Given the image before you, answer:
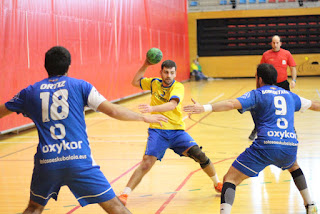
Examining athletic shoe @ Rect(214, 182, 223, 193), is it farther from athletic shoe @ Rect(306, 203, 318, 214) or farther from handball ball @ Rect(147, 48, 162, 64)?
handball ball @ Rect(147, 48, 162, 64)

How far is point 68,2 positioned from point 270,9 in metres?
19.3

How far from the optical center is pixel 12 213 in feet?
18.6

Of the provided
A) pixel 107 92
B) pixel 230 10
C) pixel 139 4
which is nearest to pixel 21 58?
pixel 107 92

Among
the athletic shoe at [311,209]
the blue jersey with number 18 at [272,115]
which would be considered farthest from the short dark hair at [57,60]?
the athletic shoe at [311,209]

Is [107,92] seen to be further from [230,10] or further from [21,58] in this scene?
[230,10]

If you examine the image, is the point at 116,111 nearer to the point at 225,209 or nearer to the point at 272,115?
the point at 225,209

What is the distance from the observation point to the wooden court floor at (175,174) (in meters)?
5.77

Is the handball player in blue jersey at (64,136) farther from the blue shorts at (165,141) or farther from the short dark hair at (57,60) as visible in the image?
the blue shorts at (165,141)

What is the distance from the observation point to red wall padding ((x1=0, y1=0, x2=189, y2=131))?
11.0m

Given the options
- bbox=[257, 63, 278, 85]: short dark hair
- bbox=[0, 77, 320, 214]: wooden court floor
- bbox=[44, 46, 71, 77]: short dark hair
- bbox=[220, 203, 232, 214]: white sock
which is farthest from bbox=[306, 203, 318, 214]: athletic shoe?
bbox=[44, 46, 71, 77]: short dark hair

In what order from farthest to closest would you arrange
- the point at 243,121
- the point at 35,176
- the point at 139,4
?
the point at 139,4
the point at 243,121
the point at 35,176

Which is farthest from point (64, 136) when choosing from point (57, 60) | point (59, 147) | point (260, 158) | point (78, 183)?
point (260, 158)

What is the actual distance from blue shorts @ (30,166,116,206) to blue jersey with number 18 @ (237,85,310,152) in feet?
5.50

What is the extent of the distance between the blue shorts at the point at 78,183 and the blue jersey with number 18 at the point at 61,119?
0.06 m
